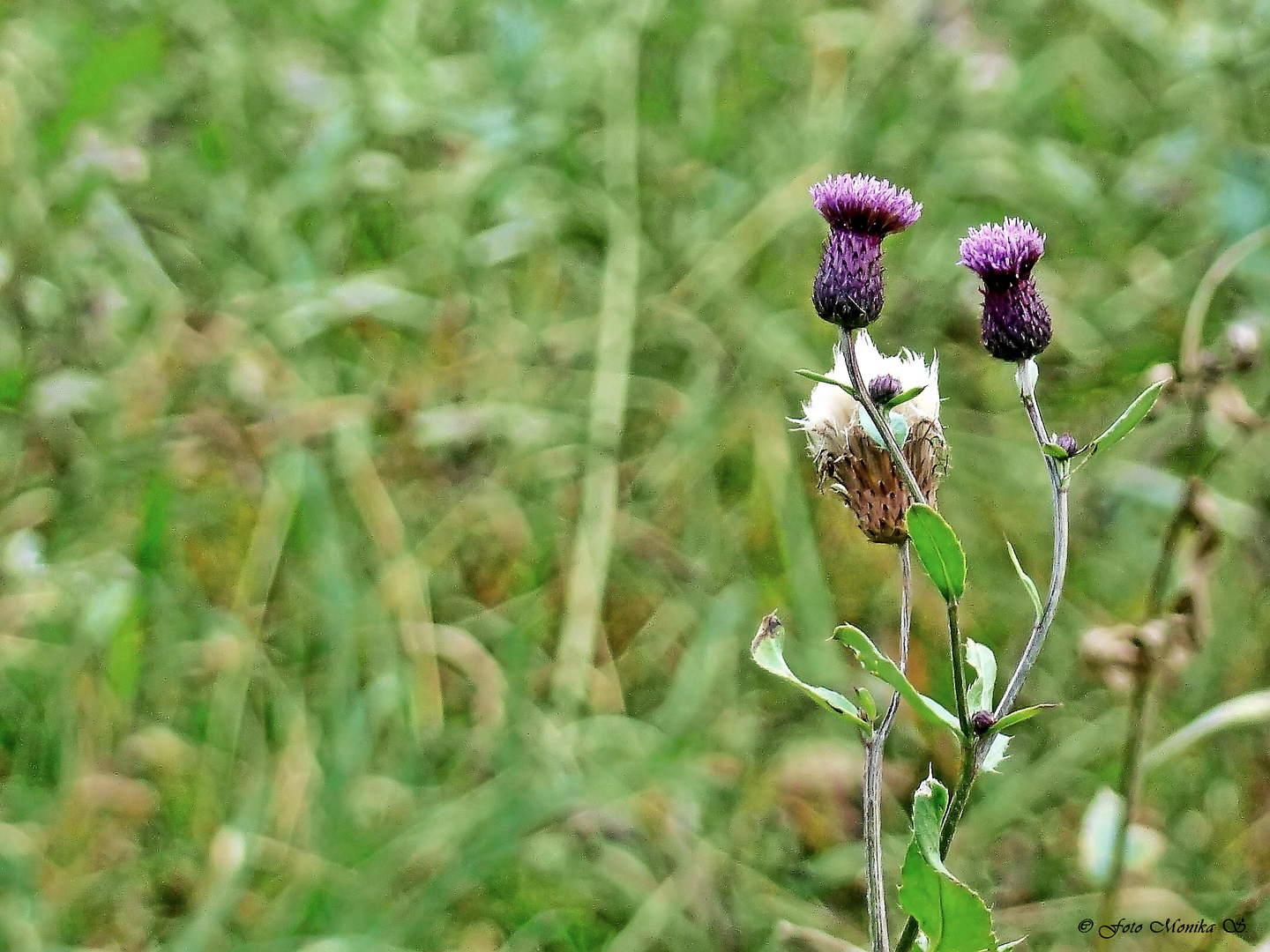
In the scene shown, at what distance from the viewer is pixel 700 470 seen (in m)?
1.65

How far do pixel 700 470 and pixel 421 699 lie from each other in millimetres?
505

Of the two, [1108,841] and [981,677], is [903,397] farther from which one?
→ [1108,841]

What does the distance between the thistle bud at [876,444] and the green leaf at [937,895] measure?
17 centimetres

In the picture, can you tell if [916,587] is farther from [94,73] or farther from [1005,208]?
[94,73]

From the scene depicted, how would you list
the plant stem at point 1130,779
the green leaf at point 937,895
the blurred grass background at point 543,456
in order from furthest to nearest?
1. the blurred grass background at point 543,456
2. the plant stem at point 1130,779
3. the green leaf at point 937,895

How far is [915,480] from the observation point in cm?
66

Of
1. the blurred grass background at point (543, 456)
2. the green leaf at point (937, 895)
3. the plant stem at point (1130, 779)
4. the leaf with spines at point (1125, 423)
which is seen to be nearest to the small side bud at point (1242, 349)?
the plant stem at point (1130, 779)

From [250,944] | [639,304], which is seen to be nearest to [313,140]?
[639,304]

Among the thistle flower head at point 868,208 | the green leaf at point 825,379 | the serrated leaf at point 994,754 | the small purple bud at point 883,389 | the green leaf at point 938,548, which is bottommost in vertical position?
A: the serrated leaf at point 994,754

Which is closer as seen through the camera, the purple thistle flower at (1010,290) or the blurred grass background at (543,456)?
the purple thistle flower at (1010,290)

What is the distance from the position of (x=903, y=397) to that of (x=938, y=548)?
0.26 feet

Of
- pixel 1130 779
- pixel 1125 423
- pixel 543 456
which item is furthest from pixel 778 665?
pixel 543 456

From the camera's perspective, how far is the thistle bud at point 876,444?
0.68 m

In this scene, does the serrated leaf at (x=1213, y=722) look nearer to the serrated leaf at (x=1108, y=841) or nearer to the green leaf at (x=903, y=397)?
the serrated leaf at (x=1108, y=841)
